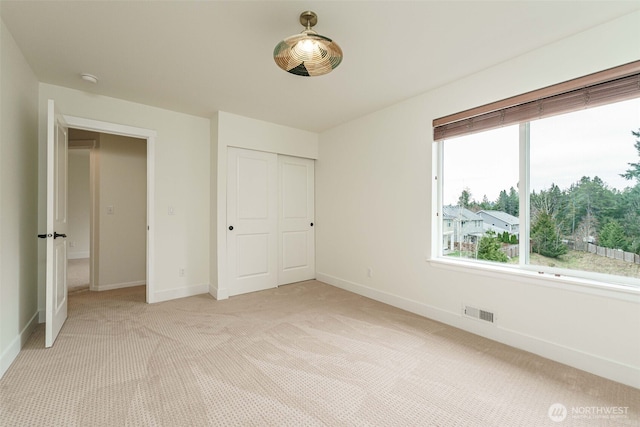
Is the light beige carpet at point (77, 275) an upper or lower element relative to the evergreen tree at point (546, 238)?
lower

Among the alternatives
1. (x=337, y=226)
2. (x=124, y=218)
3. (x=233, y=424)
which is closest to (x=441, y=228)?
(x=337, y=226)

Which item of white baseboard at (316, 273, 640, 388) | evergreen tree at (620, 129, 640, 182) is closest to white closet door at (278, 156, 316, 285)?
white baseboard at (316, 273, 640, 388)

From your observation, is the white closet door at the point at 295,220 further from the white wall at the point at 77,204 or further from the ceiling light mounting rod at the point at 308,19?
the white wall at the point at 77,204

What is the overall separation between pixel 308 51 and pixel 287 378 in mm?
2229

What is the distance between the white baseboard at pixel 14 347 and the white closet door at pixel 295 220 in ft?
8.96

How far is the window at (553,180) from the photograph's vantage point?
1992 mm

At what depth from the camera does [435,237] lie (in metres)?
3.05

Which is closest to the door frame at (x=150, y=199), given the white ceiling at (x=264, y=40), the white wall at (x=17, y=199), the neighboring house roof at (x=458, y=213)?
the white ceiling at (x=264, y=40)

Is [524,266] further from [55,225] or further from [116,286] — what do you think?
[116,286]

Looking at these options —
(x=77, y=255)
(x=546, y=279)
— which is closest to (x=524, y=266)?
A: (x=546, y=279)

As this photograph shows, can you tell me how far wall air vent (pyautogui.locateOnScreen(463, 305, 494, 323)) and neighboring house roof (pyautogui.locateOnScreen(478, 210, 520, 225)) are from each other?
0.86 meters

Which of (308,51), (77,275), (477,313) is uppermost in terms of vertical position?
(308,51)

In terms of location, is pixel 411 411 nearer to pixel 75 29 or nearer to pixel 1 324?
pixel 1 324

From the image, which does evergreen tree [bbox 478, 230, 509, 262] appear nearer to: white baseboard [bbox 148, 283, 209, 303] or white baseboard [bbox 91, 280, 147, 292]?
white baseboard [bbox 148, 283, 209, 303]
